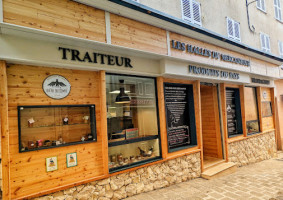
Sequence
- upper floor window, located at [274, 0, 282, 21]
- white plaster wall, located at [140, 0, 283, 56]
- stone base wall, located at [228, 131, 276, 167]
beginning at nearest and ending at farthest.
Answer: white plaster wall, located at [140, 0, 283, 56] < stone base wall, located at [228, 131, 276, 167] < upper floor window, located at [274, 0, 282, 21]

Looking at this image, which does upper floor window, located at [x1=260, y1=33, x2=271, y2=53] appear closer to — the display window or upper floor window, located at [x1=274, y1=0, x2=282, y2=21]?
upper floor window, located at [x1=274, y1=0, x2=282, y2=21]

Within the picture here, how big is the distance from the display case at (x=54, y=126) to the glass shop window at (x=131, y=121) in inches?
24.8

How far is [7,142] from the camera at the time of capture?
342cm

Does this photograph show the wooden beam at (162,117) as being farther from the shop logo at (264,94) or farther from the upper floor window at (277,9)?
the upper floor window at (277,9)

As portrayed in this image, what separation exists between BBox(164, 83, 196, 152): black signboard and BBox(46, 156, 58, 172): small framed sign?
3473mm

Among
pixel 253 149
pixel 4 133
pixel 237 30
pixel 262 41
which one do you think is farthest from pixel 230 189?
pixel 262 41

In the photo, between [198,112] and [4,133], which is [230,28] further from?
[4,133]

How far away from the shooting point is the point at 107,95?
4.98 m

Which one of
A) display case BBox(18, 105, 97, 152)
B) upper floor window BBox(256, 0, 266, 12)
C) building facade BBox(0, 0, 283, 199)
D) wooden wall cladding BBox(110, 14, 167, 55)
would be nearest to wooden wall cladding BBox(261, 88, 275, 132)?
building facade BBox(0, 0, 283, 199)

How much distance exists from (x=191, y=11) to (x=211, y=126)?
506 cm

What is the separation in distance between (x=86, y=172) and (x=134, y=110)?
2167mm

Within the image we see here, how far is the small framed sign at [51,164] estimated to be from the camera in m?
3.88

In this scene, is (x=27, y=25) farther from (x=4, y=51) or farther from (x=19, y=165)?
(x=19, y=165)

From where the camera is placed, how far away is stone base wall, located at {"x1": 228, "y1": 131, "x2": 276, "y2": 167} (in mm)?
8406
